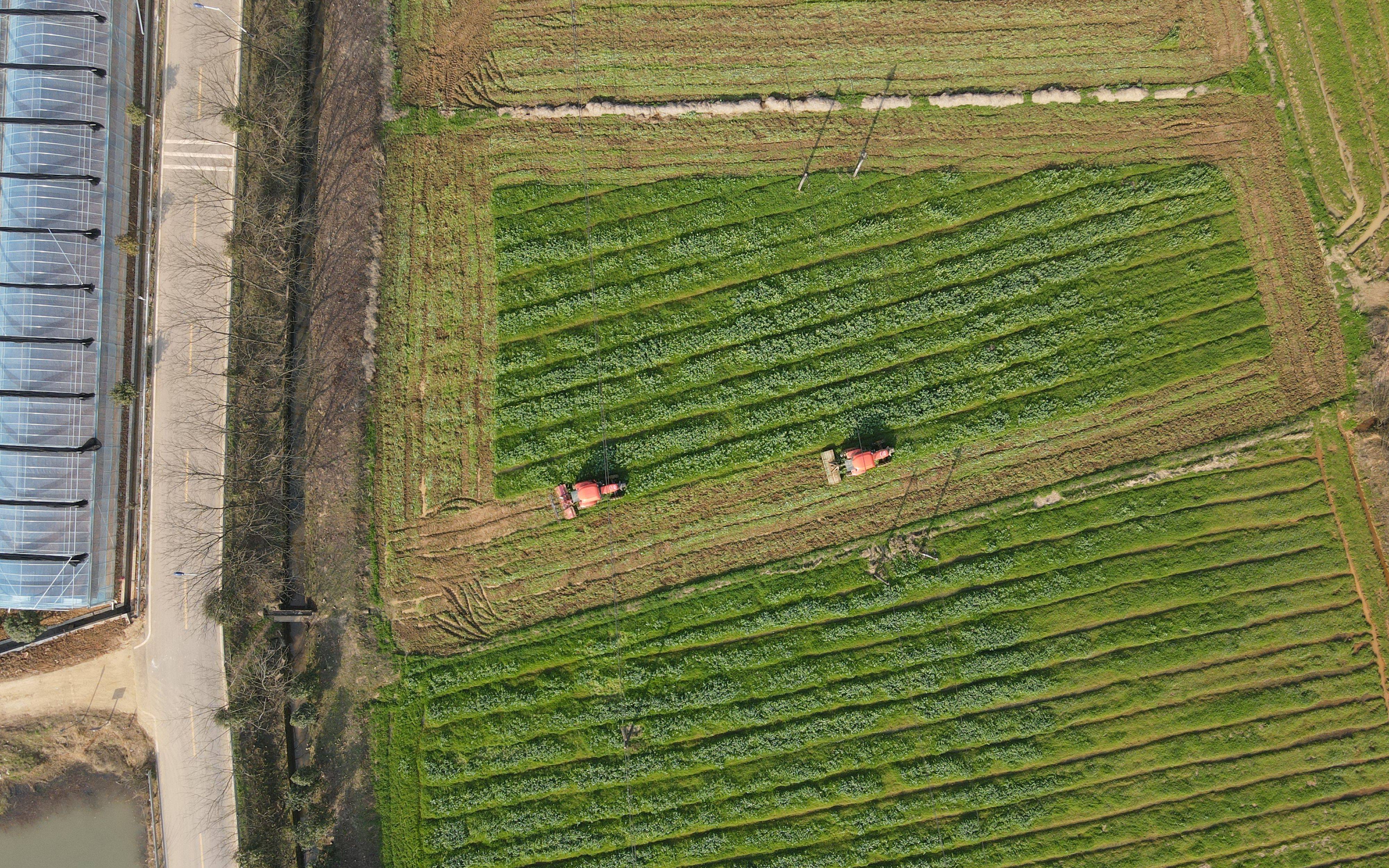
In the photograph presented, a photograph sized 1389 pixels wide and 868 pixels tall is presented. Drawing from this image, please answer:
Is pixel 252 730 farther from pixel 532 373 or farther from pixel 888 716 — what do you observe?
pixel 888 716

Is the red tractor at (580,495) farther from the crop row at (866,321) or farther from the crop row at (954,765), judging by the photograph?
the crop row at (954,765)

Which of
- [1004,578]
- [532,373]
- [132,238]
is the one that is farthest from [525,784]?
[132,238]

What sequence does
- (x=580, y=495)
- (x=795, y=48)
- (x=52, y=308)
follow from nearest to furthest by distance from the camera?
(x=52, y=308)
(x=580, y=495)
(x=795, y=48)

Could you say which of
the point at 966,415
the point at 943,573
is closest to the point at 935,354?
the point at 966,415

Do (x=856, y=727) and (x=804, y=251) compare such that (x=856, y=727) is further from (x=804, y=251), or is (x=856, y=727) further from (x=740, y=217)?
(x=740, y=217)

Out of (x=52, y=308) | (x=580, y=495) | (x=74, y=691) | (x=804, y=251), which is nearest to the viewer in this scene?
(x=52, y=308)

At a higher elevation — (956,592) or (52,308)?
(52,308)

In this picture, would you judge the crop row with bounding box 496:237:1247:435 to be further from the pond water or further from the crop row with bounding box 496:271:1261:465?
the pond water
